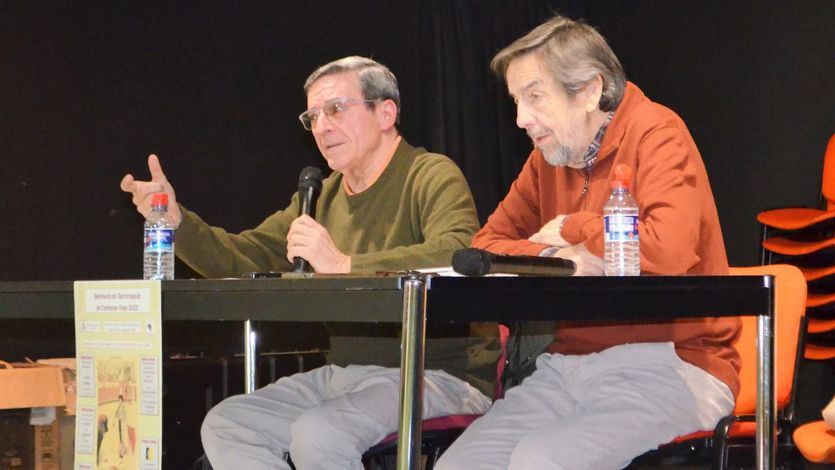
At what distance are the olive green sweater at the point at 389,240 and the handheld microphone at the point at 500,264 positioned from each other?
1.80 feet

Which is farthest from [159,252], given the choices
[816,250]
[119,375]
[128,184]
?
[816,250]

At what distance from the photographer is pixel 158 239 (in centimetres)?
232

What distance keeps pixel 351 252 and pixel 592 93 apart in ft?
2.55

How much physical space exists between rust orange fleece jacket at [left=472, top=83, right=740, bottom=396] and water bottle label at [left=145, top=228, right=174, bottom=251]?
2.24 ft

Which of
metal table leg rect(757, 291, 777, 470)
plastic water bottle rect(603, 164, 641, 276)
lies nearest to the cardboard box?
plastic water bottle rect(603, 164, 641, 276)

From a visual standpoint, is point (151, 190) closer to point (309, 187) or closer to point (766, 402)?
point (309, 187)

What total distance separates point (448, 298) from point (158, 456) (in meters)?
0.64

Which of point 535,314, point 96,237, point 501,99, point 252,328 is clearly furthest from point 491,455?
point 501,99

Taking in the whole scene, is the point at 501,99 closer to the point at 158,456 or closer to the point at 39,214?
the point at 39,214

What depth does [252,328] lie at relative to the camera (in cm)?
276

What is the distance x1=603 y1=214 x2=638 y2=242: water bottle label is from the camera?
185cm

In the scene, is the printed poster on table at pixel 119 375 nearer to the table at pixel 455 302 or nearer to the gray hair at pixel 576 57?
the table at pixel 455 302

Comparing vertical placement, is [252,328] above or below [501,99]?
below

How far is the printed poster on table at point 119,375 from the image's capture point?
6.15ft
